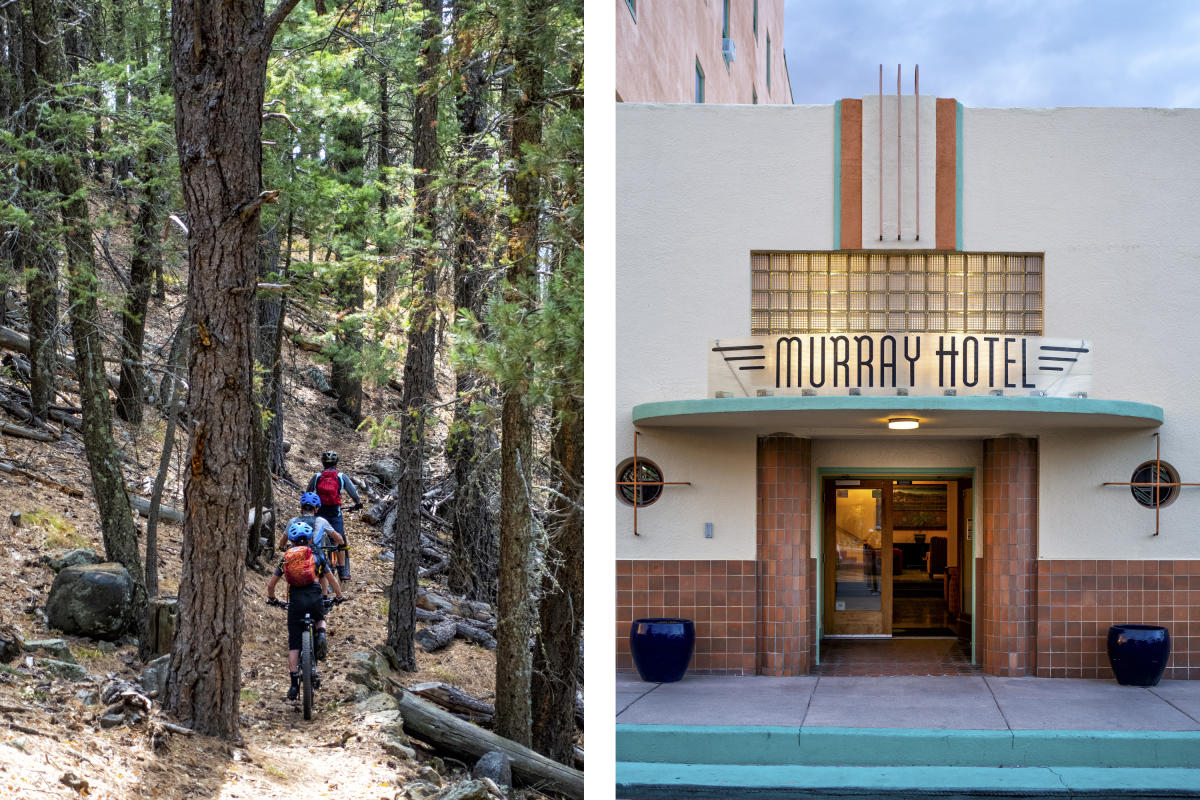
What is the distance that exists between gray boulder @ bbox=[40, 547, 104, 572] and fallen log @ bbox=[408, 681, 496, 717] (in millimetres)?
3462

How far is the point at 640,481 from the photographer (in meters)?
11.0

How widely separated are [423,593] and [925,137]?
8562 mm

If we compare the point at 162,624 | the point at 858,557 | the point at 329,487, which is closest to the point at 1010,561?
the point at 858,557

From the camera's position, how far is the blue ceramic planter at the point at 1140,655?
10.2m

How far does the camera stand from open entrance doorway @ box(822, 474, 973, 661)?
12.6m

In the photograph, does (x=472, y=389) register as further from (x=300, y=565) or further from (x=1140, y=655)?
(x=1140, y=655)

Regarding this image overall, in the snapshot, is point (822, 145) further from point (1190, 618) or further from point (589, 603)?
point (589, 603)

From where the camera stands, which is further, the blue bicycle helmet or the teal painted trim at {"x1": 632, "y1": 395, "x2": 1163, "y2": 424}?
the teal painted trim at {"x1": 632, "y1": 395, "x2": 1163, "y2": 424}

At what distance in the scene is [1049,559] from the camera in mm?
11070

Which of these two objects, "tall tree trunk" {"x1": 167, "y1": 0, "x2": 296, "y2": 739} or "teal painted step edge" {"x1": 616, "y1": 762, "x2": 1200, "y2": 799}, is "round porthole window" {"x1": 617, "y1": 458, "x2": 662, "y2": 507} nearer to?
"teal painted step edge" {"x1": 616, "y1": 762, "x2": 1200, "y2": 799}

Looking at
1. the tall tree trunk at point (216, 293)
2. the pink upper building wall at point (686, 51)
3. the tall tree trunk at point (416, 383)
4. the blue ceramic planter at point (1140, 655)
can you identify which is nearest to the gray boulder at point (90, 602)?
the tall tree trunk at point (216, 293)

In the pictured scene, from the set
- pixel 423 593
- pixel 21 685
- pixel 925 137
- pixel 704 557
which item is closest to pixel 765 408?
pixel 704 557

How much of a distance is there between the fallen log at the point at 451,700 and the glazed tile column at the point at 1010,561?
501cm

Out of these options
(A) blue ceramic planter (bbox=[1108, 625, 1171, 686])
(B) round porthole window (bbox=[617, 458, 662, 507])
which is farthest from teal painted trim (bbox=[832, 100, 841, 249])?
(A) blue ceramic planter (bbox=[1108, 625, 1171, 686])
